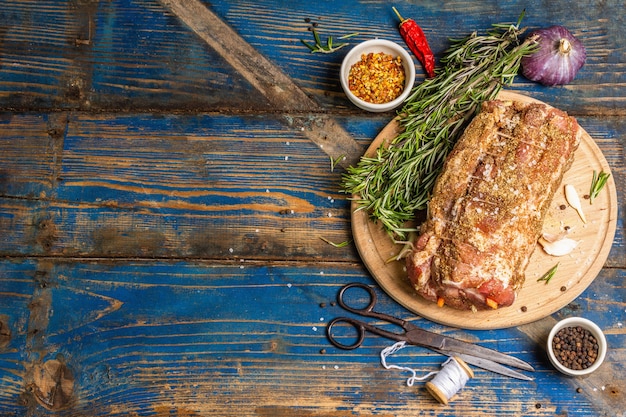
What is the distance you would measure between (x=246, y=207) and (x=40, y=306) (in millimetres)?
1158

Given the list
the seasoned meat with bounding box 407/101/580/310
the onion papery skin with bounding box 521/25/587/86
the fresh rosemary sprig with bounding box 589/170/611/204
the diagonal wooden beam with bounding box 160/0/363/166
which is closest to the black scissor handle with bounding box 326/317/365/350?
the seasoned meat with bounding box 407/101/580/310

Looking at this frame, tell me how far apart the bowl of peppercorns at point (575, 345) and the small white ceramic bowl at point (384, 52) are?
1.30 metres

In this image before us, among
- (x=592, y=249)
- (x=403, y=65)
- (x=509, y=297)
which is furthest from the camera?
(x=403, y=65)

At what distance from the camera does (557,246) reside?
9.49 feet

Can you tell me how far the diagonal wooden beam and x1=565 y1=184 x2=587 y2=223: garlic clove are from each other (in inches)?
40.3

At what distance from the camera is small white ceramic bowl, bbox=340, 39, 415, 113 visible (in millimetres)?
A: 3025

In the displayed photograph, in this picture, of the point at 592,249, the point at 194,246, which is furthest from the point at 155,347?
the point at 592,249

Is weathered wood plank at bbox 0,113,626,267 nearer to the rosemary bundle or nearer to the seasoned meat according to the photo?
the rosemary bundle

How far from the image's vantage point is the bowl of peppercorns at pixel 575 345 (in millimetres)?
2838

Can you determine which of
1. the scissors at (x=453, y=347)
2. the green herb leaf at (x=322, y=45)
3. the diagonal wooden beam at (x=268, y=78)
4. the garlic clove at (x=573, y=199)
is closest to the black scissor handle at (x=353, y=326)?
the scissors at (x=453, y=347)

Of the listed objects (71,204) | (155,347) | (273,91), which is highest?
(273,91)

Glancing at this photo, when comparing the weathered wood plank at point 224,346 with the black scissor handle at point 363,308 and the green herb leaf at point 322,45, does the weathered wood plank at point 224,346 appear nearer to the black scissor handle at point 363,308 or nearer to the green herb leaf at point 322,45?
the black scissor handle at point 363,308

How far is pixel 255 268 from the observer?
3.13 m

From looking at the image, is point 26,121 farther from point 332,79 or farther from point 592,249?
point 592,249
